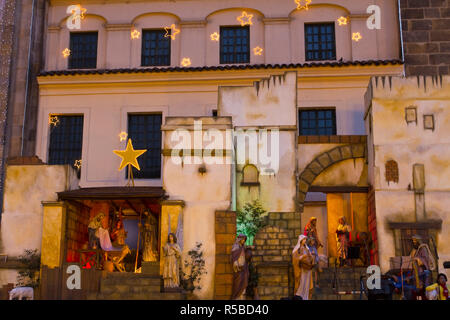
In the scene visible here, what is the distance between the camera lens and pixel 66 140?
90.0 feet

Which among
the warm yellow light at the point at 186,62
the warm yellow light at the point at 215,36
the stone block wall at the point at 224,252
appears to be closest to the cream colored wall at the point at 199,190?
the stone block wall at the point at 224,252

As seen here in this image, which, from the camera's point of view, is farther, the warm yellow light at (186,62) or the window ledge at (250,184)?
the warm yellow light at (186,62)

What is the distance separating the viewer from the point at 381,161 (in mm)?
22719

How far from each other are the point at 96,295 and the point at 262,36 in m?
13.7

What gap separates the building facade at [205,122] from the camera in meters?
21.9

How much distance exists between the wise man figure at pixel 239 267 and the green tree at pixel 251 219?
1659 millimetres

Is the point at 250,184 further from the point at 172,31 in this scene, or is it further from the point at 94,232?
the point at 172,31

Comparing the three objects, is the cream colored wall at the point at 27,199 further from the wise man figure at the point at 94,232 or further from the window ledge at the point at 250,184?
the window ledge at the point at 250,184

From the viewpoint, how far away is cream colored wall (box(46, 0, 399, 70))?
91.3 feet

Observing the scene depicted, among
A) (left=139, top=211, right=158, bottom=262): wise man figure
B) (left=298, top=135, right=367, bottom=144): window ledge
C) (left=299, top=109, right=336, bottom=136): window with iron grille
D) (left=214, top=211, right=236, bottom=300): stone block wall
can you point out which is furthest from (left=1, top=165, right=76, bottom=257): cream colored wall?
(left=299, top=109, right=336, bottom=136): window with iron grille

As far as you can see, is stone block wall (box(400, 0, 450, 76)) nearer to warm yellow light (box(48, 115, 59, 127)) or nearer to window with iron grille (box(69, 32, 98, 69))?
window with iron grille (box(69, 32, 98, 69))

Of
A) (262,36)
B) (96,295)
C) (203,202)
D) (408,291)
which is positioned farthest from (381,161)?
(96,295)

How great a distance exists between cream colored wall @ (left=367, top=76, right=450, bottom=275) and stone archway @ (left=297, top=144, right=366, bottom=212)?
3.35 ft
